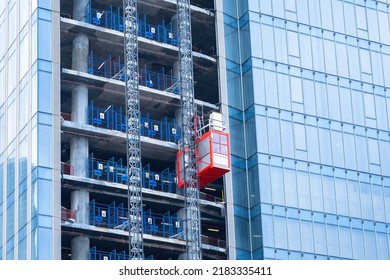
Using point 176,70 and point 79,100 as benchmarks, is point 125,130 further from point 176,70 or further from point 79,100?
point 176,70

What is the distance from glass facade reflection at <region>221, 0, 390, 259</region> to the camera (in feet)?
284

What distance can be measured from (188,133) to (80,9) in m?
13.2

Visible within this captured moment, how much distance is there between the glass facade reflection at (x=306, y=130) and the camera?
3406 inches

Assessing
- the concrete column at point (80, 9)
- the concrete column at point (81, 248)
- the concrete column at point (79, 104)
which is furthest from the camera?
the concrete column at point (80, 9)

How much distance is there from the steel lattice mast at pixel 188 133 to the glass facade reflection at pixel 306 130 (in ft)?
9.91

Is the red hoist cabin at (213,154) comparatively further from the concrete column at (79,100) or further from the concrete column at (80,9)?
the concrete column at (80,9)

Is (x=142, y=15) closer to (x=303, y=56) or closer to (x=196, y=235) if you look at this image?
(x=303, y=56)

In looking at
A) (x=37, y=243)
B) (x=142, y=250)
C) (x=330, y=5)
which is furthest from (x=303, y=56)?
(x=37, y=243)

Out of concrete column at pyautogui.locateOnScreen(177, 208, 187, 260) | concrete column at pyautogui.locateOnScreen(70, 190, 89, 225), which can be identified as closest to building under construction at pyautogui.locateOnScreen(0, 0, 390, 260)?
concrete column at pyautogui.locateOnScreen(70, 190, 89, 225)

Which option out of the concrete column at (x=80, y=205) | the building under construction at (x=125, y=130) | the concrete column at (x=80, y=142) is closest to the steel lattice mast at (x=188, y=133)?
the building under construction at (x=125, y=130)

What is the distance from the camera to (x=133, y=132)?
86.4 meters

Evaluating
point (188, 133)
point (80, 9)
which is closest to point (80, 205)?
point (188, 133)

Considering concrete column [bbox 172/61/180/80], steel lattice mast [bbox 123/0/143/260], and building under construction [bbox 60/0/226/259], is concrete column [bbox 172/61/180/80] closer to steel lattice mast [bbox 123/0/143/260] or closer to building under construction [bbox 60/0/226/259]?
Result: building under construction [bbox 60/0/226/259]

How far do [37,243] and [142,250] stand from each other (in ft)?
28.0
